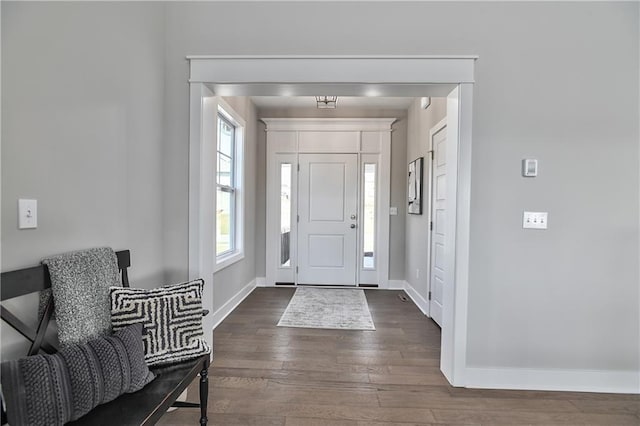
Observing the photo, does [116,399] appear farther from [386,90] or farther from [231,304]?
[231,304]

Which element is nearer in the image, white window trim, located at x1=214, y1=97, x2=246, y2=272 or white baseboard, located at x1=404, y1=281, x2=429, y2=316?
white baseboard, located at x1=404, y1=281, x2=429, y2=316

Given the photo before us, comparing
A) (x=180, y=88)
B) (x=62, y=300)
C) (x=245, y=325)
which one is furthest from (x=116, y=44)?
(x=245, y=325)

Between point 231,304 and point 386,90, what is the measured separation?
268 centimetres

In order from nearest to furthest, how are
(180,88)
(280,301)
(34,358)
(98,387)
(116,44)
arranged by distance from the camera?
(34,358) < (98,387) < (116,44) < (180,88) < (280,301)

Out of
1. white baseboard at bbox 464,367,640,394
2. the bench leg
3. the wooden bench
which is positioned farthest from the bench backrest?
white baseboard at bbox 464,367,640,394

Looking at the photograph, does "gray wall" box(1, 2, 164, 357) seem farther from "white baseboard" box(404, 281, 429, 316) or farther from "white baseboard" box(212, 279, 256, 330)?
"white baseboard" box(404, 281, 429, 316)

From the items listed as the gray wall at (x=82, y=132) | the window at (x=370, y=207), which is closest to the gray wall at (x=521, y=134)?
the gray wall at (x=82, y=132)

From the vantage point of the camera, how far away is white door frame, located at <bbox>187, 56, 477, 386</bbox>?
6.80ft

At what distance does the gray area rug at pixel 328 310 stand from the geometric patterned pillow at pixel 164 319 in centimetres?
166

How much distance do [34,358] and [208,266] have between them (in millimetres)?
1263

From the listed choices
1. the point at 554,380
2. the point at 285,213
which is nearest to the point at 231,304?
the point at 285,213

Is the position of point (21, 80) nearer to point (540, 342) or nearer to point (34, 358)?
point (34, 358)

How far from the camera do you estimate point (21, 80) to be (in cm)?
118

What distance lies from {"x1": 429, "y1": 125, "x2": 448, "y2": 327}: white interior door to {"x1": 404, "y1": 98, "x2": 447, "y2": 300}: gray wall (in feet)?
0.44
